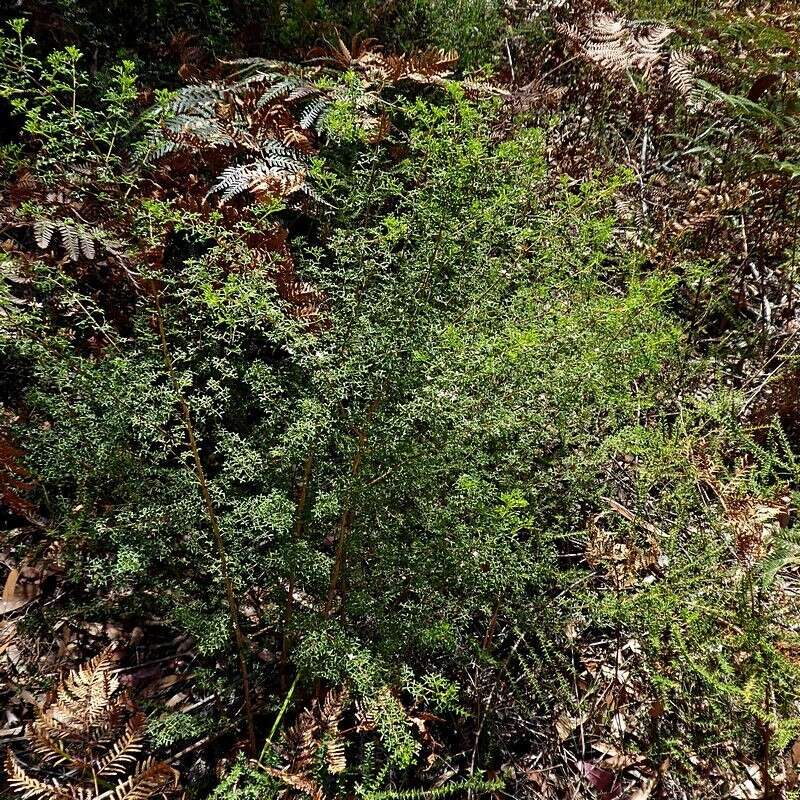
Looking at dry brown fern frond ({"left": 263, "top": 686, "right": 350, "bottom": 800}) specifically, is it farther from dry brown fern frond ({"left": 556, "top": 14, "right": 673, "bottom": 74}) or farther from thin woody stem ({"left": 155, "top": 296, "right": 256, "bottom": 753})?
dry brown fern frond ({"left": 556, "top": 14, "right": 673, "bottom": 74})

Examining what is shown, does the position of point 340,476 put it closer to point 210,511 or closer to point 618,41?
point 210,511

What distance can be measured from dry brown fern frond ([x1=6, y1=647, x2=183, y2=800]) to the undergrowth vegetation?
0.01 m

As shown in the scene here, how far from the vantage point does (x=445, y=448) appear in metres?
1.84

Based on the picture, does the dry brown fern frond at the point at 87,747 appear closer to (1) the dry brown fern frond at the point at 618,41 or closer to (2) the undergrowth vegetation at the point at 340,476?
(2) the undergrowth vegetation at the point at 340,476

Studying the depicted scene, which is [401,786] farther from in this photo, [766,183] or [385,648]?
[766,183]

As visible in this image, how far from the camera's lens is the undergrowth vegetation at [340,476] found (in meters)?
1.76

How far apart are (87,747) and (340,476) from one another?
957mm

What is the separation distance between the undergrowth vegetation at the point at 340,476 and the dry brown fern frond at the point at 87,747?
0.01 meters

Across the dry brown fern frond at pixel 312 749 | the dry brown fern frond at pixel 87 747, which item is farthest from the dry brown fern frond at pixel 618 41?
the dry brown fern frond at pixel 87 747

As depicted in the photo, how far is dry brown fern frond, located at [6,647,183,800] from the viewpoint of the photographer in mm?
1594

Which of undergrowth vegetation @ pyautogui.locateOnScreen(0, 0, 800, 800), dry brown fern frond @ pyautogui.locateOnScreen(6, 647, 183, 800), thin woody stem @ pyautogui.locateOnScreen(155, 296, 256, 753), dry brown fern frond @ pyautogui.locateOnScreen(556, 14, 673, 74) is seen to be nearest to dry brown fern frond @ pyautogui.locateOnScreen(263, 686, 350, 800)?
undergrowth vegetation @ pyautogui.locateOnScreen(0, 0, 800, 800)

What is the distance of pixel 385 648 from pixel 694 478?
1.21 meters

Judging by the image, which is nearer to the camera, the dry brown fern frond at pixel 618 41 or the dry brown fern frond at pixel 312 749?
the dry brown fern frond at pixel 312 749

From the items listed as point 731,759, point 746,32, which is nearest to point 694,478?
point 731,759
